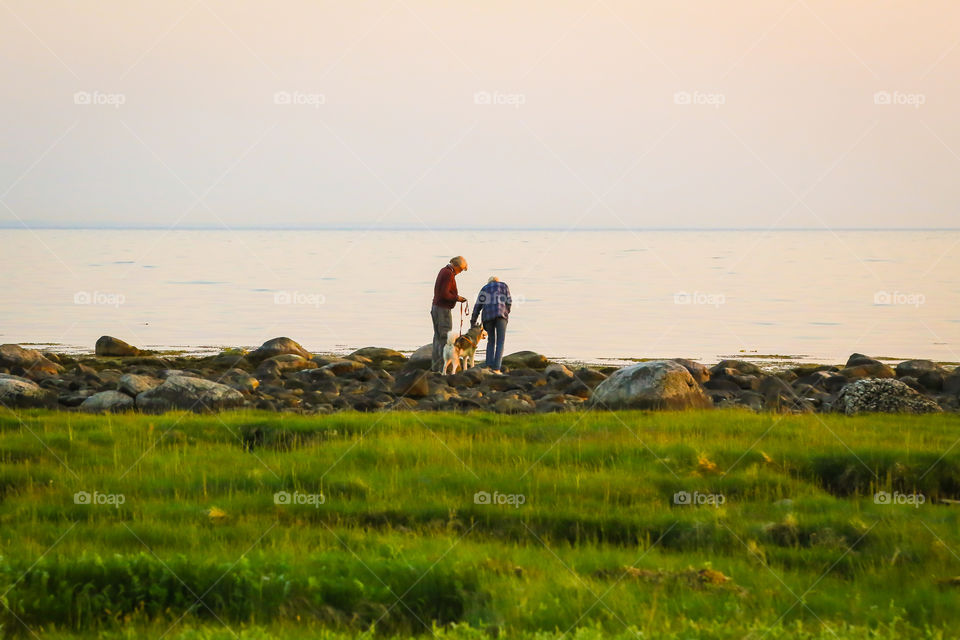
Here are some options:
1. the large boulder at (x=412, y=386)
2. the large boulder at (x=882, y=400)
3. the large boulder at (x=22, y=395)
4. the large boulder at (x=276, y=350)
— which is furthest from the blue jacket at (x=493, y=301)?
the large boulder at (x=22, y=395)

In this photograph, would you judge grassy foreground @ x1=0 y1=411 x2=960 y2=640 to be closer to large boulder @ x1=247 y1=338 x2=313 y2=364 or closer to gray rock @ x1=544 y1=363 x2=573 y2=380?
gray rock @ x1=544 y1=363 x2=573 y2=380

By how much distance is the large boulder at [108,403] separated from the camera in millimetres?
20812

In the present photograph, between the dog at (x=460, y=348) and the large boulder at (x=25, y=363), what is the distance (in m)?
12.3

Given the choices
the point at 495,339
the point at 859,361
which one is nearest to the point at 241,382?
the point at 495,339

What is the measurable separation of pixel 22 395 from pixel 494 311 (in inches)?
477

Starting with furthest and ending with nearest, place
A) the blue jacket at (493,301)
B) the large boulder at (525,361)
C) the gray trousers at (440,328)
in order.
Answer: the large boulder at (525,361), the blue jacket at (493,301), the gray trousers at (440,328)

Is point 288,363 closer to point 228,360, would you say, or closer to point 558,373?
point 228,360

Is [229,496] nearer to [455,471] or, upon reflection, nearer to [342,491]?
[342,491]

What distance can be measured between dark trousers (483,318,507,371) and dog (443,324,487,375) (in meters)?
0.37

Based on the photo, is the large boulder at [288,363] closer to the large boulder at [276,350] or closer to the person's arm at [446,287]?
the large boulder at [276,350]

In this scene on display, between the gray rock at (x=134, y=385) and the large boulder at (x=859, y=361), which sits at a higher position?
the large boulder at (x=859, y=361)

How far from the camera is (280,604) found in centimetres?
920

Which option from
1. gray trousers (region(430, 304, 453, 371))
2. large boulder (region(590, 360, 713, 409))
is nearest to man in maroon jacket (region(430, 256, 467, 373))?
gray trousers (region(430, 304, 453, 371))

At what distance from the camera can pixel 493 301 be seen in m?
28.0
